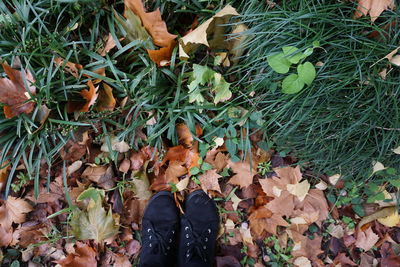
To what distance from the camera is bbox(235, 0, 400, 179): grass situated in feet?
3.96

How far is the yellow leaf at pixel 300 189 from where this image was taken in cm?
153

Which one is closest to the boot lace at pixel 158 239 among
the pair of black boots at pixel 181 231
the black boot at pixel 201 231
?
the pair of black boots at pixel 181 231

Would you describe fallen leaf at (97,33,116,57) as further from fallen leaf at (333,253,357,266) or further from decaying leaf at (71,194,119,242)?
fallen leaf at (333,253,357,266)

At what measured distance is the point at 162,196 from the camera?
1.64 metres

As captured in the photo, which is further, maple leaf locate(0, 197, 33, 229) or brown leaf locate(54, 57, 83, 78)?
maple leaf locate(0, 197, 33, 229)

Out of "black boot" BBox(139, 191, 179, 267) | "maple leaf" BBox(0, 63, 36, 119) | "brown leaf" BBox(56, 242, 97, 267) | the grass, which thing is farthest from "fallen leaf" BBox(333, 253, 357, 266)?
"maple leaf" BBox(0, 63, 36, 119)

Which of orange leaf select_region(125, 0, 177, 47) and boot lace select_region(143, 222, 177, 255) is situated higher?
orange leaf select_region(125, 0, 177, 47)

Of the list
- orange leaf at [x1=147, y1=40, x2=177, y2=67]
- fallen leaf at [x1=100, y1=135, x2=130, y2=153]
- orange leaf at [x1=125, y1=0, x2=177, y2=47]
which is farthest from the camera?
fallen leaf at [x1=100, y1=135, x2=130, y2=153]

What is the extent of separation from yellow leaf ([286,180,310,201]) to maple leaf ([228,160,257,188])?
197mm

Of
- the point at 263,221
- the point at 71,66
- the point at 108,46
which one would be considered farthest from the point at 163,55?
the point at 263,221

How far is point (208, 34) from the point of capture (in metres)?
1.36

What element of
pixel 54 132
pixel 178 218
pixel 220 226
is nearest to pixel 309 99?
pixel 220 226

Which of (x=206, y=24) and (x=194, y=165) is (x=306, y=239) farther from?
(x=206, y=24)

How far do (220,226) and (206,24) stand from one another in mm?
1023
